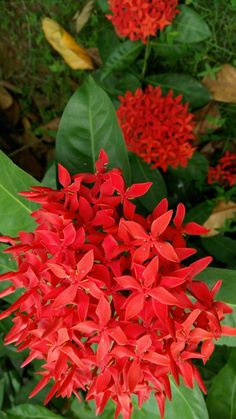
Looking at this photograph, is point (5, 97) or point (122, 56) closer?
point (122, 56)

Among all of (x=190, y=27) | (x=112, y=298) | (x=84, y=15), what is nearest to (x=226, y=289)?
(x=112, y=298)

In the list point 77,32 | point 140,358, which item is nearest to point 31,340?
point 140,358

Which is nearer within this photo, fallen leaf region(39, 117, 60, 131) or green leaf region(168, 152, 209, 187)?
green leaf region(168, 152, 209, 187)

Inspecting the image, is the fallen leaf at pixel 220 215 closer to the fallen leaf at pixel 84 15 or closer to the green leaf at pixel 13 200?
the green leaf at pixel 13 200

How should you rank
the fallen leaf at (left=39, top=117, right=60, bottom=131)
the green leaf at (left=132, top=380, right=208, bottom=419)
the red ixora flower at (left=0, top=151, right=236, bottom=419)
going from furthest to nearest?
A: the fallen leaf at (left=39, top=117, right=60, bottom=131) < the green leaf at (left=132, top=380, right=208, bottom=419) < the red ixora flower at (left=0, top=151, right=236, bottom=419)

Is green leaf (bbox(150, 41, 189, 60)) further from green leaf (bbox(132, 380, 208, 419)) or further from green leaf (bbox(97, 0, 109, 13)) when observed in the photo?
green leaf (bbox(132, 380, 208, 419))

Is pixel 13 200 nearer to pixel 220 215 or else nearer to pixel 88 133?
pixel 88 133

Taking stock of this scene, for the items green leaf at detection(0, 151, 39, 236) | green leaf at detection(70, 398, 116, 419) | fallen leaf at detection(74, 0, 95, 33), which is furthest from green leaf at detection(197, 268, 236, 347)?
fallen leaf at detection(74, 0, 95, 33)
